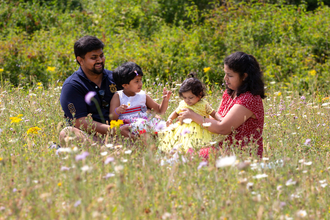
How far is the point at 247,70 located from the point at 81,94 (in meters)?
1.66

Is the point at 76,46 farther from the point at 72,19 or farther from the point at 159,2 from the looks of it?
the point at 159,2

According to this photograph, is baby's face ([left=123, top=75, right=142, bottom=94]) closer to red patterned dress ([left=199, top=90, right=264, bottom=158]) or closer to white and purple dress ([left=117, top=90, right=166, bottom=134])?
white and purple dress ([left=117, top=90, right=166, bottom=134])

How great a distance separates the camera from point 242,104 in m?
3.17

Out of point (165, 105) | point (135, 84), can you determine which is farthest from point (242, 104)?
point (135, 84)

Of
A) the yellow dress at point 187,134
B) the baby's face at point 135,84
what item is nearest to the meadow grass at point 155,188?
the yellow dress at point 187,134

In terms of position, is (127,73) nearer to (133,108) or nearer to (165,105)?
(133,108)

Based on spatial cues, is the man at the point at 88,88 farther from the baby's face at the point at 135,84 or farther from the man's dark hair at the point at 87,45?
the baby's face at the point at 135,84

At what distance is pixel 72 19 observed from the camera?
10.6 m

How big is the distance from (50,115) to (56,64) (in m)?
2.99

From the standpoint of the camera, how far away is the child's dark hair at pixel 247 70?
3.21 m

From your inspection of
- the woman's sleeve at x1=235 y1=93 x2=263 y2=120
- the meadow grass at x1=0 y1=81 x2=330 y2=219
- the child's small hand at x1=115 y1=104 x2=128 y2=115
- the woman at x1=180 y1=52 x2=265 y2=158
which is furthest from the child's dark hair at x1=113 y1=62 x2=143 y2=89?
the woman's sleeve at x1=235 y1=93 x2=263 y2=120

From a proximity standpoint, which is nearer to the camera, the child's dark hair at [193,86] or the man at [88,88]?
the child's dark hair at [193,86]

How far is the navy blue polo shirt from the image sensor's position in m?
3.66

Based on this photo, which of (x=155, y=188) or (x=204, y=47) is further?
(x=204, y=47)
